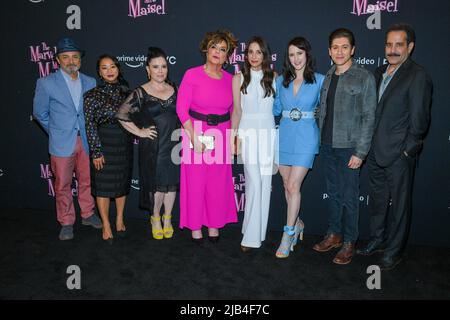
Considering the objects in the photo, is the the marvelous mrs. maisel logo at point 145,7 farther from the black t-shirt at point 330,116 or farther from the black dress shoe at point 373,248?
the black dress shoe at point 373,248

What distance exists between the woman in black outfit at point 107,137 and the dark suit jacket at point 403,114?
91.5 inches

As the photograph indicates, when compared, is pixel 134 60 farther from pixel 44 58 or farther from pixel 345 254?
pixel 345 254

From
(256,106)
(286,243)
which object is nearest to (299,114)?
(256,106)

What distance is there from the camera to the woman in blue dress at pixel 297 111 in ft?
10.8

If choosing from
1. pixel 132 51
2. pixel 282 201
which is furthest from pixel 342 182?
pixel 132 51

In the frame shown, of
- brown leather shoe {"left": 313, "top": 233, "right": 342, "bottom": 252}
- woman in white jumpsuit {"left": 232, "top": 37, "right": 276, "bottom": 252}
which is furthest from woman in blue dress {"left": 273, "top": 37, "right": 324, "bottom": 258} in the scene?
brown leather shoe {"left": 313, "top": 233, "right": 342, "bottom": 252}

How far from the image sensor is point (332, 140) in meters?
3.36

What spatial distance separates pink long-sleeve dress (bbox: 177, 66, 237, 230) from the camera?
349 cm

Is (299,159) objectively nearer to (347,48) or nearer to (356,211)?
(356,211)

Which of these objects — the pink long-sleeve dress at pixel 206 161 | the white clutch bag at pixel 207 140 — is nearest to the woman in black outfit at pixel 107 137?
the pink long-sleeve dress at pixel 206 161

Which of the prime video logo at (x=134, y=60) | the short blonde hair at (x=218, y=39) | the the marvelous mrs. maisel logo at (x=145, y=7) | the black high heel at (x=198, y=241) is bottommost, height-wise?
the black high heel at (x=198, y=241)

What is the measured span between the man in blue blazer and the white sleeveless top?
5.50ft

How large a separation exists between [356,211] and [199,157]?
1516 millimetres

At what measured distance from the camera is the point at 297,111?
11.0 feet
